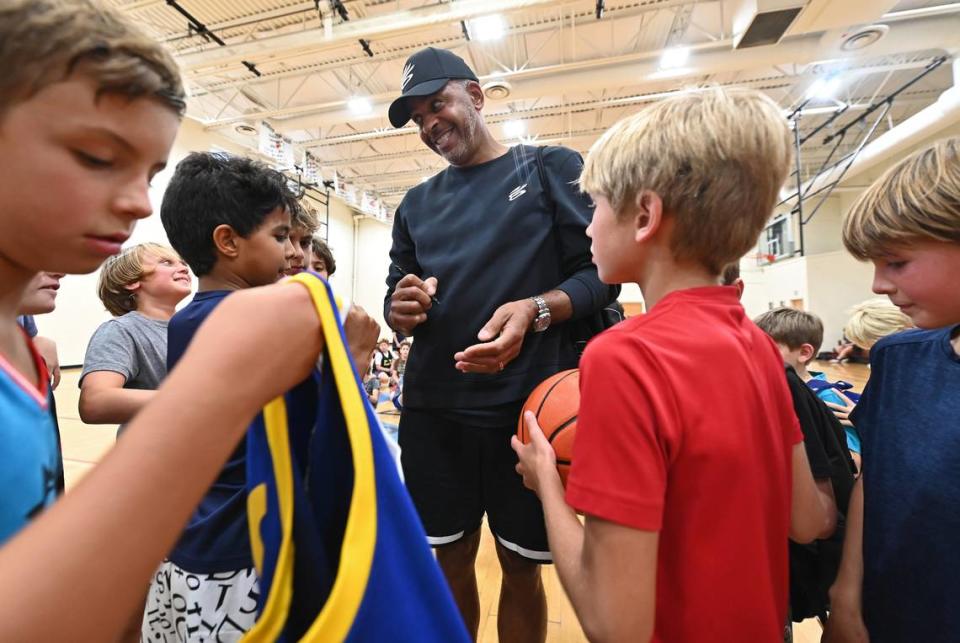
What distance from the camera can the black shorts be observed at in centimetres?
127

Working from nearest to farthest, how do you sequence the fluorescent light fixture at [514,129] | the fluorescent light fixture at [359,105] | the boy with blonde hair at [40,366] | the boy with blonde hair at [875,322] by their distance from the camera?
the boy with blonde hair at [40,366], the boy with blonde hair at [875,322], the fluorescent light fixture at [359,105], the fluorescent light fixture at [514,129]

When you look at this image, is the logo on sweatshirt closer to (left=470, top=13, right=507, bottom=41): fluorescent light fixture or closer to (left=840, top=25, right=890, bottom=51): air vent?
(left=470, top=13, right=507, bottom=41): fluorescent light fixture

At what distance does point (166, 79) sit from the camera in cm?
54

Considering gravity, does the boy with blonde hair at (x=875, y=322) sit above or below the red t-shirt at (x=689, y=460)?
above

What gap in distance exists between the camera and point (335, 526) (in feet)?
1.66

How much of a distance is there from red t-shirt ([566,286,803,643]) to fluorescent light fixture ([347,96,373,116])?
7418 mm

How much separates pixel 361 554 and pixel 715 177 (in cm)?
75

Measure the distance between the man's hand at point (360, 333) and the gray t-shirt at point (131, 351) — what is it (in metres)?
1.22

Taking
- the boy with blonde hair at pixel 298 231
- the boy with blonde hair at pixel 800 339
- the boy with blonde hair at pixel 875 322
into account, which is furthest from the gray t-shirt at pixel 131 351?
the boy with blonde hair at pixel 875 322

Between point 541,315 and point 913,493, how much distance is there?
827 millimetres

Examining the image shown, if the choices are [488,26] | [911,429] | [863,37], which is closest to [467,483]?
[911,429]

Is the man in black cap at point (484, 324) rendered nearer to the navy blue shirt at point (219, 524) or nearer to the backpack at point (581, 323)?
the backpack at point (581, 323)

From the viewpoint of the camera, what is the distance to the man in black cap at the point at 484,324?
1.28 m

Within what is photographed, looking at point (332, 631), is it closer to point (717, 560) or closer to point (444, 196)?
point (717, 560)
